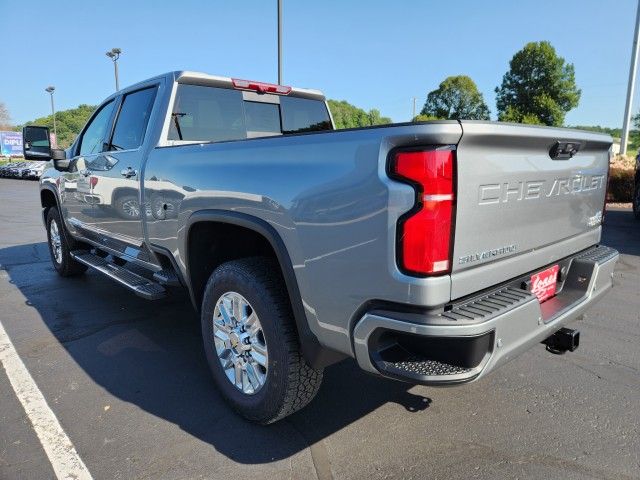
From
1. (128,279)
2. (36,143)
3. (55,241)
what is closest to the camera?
(128,279)

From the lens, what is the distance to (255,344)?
2.51m

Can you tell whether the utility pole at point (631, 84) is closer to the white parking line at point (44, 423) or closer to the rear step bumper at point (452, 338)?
the rear step bumper at point (452, 338)

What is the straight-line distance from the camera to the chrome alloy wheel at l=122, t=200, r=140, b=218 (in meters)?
3.49

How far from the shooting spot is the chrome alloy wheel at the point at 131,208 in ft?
11.4

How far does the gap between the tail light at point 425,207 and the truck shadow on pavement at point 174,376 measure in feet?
4.23

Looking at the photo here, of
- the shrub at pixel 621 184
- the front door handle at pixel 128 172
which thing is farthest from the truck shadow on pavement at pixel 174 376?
the shrub at pixel 621 184

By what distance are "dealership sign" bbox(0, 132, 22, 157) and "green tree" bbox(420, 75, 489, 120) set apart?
45.1 metres

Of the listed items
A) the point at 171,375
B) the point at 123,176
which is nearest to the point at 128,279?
the point at 123,176

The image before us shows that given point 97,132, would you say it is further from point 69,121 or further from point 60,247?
point 69,121

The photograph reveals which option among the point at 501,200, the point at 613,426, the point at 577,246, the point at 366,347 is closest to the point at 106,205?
the point at 366,347

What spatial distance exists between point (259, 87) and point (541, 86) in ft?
136

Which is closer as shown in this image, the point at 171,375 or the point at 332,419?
the point at 332,419

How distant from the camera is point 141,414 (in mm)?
2764

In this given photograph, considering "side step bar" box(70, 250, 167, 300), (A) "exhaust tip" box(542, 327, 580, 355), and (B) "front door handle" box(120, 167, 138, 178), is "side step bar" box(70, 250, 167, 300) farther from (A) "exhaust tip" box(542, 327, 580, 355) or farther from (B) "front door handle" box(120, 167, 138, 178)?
(A) "exhaust tip" box(542, 327, 580, 355)
